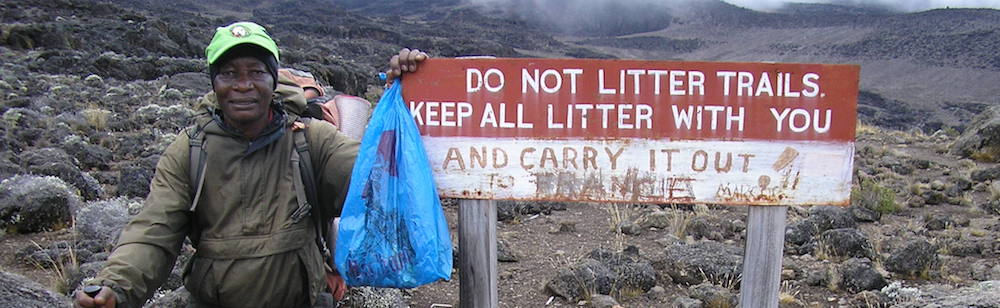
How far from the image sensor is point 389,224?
7.70ft

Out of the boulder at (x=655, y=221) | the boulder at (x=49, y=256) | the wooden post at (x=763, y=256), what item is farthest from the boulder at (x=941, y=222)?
the boulder at (x=49, y=256)

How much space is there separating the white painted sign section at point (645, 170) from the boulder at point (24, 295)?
1.67 m

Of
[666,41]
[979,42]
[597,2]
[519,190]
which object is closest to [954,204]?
[519,190]

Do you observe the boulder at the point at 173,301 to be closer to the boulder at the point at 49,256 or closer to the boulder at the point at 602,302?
the boulder at the point at 49,256

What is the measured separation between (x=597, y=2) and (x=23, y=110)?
94.6 m

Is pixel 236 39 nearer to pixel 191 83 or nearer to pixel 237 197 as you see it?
pixel 237 197

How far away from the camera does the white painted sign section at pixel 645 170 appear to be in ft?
8.19

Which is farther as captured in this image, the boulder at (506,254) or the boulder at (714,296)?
the boulder at (506,254)

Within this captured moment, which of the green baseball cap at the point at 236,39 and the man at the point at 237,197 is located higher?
the green baseball cap at the point at 236,39

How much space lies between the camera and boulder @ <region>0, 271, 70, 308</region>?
2.61 meters

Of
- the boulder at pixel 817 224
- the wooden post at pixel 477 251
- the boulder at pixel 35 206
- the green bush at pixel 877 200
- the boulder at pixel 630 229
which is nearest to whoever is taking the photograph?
the wooden post at pixel 477 251

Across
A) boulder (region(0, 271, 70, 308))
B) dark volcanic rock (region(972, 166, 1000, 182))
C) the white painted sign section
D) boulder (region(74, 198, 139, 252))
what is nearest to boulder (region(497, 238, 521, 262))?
the white painted sign section

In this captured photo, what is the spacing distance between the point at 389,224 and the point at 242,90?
2.18 ft

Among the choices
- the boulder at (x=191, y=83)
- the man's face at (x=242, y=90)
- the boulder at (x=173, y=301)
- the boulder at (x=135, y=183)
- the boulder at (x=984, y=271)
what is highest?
the boulder at (x=191, y=83)
